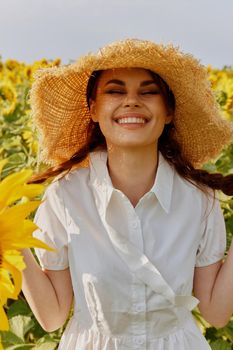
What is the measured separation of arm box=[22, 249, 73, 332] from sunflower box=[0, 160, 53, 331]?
16.5 inches

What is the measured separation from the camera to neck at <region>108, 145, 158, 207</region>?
1.48 metres

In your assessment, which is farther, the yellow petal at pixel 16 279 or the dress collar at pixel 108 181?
the dress collar at pixel 108 181

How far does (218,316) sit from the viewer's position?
155cm

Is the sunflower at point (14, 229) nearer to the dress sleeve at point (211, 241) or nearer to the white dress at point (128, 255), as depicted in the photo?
the white dress at point (128, 255)

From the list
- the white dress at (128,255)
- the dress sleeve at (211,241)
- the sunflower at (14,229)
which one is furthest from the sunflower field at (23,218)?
the dress sleeve at (211,241)

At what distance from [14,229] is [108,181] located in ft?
1.69

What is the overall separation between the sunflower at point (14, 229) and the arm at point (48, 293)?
419mm

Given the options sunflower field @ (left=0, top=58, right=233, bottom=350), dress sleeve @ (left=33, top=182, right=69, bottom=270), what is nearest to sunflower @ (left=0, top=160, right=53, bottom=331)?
sunflower field @ (left=0, top=58, right=233, bottom=350)

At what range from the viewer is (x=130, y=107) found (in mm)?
1402

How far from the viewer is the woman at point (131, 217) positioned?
1420 millimetres

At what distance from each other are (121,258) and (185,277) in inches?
5.2

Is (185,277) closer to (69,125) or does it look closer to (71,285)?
(71,285)

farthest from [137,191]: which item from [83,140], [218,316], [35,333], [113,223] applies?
[35,333]

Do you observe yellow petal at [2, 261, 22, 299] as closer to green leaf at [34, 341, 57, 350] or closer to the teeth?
the teeth
